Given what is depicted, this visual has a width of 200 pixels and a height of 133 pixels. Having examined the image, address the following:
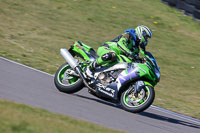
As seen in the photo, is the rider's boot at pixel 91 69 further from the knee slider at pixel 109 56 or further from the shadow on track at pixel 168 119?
the shadow on track at pixel 168 119

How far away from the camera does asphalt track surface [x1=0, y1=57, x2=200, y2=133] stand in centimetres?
656

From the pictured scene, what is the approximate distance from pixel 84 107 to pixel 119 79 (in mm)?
963

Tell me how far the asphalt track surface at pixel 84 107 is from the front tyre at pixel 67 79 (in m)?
0.13

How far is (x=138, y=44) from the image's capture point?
26.6 ft

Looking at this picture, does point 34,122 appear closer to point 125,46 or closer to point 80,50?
point 125,46

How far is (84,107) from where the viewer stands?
7211mm

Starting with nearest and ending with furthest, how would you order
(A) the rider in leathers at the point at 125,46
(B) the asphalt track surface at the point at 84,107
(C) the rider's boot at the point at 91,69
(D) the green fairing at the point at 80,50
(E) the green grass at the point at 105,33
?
(B) the asphalt track surface at the point at 84,107 < (A) the rider in leathers at the point at 125,46 < (C) the rider's boot at the point at 91,69 < (D) the green fairing at the point at 80,50 < (E) the green grass at the point at 105,33

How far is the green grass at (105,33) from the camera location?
11.1m

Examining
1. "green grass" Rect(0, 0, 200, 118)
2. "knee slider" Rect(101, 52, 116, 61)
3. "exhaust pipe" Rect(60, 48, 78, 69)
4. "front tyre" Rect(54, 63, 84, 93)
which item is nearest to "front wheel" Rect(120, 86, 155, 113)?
"knee slider" Rect(101, 52, 116, 61)

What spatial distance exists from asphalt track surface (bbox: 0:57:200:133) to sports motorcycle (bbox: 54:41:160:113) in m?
0.22

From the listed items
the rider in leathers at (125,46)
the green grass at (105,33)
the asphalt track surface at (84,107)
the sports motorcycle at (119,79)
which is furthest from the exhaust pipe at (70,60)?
the green grass at (105,33)

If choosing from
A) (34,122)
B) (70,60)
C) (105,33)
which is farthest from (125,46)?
(105,33)

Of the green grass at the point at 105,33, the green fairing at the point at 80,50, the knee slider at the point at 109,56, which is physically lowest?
the green grass at the point at 105,33

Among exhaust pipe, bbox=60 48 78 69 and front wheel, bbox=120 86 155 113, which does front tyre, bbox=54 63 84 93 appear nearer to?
exhaust pipe, bbox=60 48 78 69
